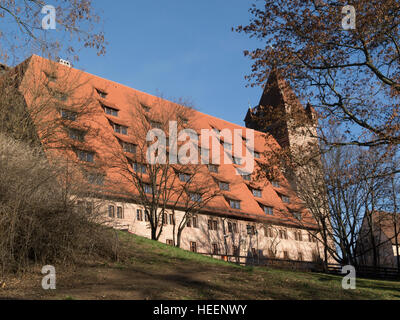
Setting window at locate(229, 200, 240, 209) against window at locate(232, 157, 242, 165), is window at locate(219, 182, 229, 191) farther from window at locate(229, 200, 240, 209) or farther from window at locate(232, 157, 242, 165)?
window at locate(232, 157, 242, 165)

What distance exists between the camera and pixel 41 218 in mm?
9625

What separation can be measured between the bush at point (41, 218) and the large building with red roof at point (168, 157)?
23.6ft

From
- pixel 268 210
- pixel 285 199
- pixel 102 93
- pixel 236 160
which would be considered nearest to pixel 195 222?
pixel 268 210

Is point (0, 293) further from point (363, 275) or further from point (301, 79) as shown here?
point (363, 275)

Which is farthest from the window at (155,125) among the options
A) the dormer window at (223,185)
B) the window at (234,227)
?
the window at (234,227)

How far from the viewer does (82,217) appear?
1026 centimetres

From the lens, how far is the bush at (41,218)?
8.95m

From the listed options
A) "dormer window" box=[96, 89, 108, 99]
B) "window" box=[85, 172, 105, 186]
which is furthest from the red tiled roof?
"window" box=[85, 172, 105, 186]

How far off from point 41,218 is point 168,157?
2259 cm

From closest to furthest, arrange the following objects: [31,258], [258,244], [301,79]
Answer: [31,258], [301,79], [258,244]

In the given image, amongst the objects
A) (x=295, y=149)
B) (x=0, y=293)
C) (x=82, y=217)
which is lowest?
(x=0, y=293)

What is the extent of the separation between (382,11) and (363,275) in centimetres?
2490

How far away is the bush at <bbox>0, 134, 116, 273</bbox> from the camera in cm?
895
